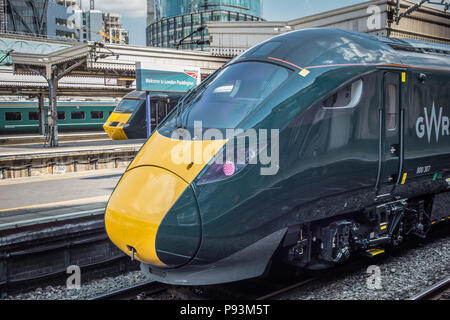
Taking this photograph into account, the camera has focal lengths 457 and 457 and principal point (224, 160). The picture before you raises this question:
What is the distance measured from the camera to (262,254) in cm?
495

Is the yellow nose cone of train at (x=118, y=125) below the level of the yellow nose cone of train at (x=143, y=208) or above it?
above

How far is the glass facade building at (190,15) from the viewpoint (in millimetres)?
92250

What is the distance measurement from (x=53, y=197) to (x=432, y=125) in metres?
9.27

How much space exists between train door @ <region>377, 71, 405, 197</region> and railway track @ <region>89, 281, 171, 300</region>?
10.8 feet

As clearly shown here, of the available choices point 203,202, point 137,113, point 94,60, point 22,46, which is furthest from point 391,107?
point 22,46

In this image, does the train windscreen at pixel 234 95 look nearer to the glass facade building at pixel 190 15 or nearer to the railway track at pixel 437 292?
the railway track at pixel 437 292

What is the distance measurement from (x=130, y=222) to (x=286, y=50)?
107 inches

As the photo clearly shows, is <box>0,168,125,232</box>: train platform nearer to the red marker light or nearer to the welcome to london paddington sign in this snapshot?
the welcome to london paddington sign

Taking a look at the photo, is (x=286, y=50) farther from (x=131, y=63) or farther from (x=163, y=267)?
Result: (x=131, y=63)

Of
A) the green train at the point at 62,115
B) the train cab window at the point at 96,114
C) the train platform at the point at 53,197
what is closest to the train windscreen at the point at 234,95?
the train platform at the point at 53,197

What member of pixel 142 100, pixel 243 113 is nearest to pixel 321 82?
pixel 243 113

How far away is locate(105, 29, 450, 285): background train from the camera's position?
15.3 ft

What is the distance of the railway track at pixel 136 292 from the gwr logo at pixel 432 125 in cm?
416
